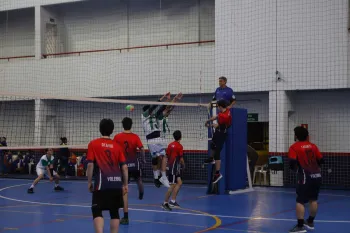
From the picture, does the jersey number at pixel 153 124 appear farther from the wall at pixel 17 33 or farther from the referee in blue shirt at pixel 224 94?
the wall at pixel 17 33

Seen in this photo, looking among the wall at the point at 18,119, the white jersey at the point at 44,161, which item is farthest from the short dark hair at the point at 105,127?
the wall at the point at 18,119

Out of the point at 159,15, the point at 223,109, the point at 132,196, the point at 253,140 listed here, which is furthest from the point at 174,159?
the point at 159,15

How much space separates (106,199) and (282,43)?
14.8 m

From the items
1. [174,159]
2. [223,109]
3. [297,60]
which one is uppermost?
[297,60]

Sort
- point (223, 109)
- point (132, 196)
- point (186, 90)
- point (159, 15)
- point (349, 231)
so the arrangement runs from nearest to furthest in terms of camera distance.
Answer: point (349, 231) < point (223, 109) < point (132, 196) < point (186, 90) < point (159, 15)

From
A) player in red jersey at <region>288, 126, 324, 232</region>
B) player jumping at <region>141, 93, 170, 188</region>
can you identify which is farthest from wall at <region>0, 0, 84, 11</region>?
player in red jersey at <region>288, 126, 324, 232</region>

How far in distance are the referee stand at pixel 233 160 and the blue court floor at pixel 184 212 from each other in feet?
2.12

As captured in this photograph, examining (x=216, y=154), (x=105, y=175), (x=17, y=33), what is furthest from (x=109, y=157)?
(x=17, y=33)

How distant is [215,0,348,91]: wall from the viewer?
20.1m

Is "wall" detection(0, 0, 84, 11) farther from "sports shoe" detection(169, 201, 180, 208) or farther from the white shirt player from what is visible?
"sports shoe" detection(169, 201, 180, 208)

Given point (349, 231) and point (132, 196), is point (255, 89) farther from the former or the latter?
point (349, 231)

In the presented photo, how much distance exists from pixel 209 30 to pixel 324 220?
13.5m

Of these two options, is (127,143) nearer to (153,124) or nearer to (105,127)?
(105,127)

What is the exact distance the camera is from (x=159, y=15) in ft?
83.3
